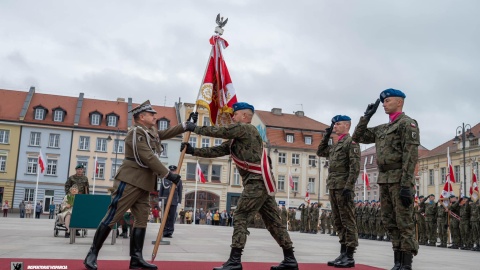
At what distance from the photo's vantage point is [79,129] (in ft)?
166

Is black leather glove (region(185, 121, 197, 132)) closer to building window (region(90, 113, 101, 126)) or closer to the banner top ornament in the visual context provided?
the banner top ornament

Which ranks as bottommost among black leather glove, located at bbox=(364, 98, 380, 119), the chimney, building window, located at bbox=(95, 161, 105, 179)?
black leather glove, located at bbox=(364, 98, 380, 119)

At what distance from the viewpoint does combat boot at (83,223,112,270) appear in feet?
18.5

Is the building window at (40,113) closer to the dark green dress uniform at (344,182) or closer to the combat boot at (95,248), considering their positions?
the dark green dress uniform at (344,182)

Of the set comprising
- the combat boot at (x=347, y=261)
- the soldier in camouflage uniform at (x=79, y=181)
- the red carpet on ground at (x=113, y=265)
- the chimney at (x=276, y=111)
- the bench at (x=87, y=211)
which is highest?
the chimney at (x=276, y=111)

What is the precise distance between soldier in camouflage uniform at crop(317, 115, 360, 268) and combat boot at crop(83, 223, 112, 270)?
137 inches

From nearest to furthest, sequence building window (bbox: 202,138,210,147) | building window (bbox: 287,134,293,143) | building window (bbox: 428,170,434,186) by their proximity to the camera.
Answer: building window (bbox: 202,138,210,147) < building window (bbox: 428,170,434,186) < building window (bbox: 287,134,293,143)

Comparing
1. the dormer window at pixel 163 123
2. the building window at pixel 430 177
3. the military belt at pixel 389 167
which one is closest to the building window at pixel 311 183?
the building window at pixel 430 177

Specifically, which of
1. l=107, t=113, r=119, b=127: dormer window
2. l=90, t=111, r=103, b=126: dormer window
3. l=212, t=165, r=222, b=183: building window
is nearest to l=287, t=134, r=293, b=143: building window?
l=212, t=165, r=222, b=183: building window

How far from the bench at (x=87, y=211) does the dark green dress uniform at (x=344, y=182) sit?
473 centimetres

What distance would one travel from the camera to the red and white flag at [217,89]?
834 cm

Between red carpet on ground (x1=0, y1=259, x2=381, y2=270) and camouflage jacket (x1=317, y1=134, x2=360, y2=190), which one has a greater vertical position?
camouflage jacket (x1=317, y1=134, x2=360, y2=190)

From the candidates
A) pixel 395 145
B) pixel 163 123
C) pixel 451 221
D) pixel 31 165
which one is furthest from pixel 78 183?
pixel 163 123

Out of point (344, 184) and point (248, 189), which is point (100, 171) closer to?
point (344, 184)
